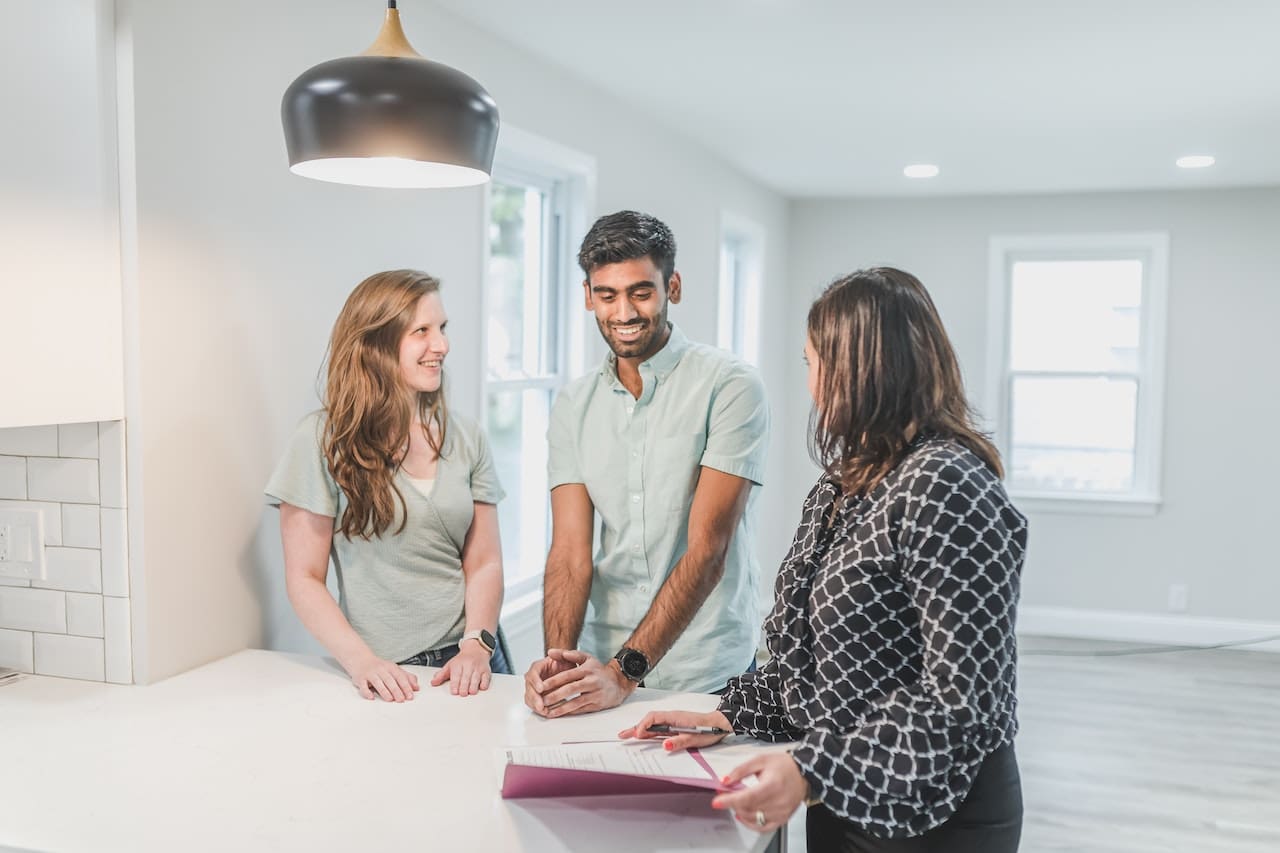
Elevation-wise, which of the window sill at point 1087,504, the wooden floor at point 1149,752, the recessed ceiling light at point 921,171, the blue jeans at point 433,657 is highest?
the recessed ceiling light at point 921,171

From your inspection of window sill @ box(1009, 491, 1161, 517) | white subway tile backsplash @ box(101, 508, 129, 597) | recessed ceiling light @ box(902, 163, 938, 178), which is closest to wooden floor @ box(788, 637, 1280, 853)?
window sill @ box(1009, 491, 1161, 517)

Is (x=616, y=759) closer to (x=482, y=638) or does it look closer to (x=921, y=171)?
(x=482, y=638)

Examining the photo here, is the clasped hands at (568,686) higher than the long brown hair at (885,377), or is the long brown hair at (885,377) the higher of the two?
the long brown hair at (885,377)

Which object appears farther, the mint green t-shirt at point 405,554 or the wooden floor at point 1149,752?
the wooden floor at point 1149,752

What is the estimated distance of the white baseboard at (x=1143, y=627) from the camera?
590 centimetres

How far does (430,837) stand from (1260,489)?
5.85m

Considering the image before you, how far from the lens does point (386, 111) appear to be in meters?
1.31

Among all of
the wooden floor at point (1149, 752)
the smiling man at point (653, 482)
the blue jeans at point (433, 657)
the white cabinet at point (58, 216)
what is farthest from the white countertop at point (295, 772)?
the wooden floor at point (1149, 752)

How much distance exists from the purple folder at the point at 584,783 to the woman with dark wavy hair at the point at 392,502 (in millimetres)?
497

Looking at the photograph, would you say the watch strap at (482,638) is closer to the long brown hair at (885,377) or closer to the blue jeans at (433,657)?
the blue jeans at (433,657)

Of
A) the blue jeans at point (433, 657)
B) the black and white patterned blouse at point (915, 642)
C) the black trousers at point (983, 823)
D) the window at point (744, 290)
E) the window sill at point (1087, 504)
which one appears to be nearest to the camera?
the black and white patterned blouse at point (915, 642)

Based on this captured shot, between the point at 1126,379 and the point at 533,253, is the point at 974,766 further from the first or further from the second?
the point at 1126,379

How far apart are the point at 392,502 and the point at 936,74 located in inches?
90.8

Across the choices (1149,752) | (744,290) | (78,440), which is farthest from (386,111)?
(744,290)
